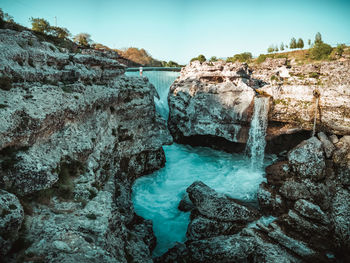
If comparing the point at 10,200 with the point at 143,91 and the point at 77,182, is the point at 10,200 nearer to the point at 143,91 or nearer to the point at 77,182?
the point at 77,182

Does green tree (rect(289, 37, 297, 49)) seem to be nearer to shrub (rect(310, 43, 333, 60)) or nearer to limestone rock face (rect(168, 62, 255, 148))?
shrub (rect(310, 43, 333, 60))

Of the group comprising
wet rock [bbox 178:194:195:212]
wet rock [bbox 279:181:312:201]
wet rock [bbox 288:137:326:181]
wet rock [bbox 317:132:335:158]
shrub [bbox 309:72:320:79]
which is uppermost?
shrub [bbox 309:72:320:79]

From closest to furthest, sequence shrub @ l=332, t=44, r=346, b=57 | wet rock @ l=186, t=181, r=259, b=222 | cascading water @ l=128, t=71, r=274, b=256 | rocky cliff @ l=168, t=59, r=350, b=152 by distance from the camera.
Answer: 1. wet rock @ l=186, t=181, r=259, b=222
2. cascading water @ l=128, t=71, r=274, b=256
3. rocky cliff @ l=168, t=59, r=350, b=152
4. shrub @ l=332, t=44, r=346, b=57

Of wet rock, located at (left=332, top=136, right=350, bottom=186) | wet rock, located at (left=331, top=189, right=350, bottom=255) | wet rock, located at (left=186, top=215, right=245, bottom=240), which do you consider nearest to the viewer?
wet rock, located at (left=331, top=189, right=350, bottom=255)

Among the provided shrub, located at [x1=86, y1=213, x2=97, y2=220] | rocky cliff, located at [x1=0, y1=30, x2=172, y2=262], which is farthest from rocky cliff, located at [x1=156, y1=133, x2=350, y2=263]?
shrub, located at [x1=86, y1=213, x2=97, y2=220]

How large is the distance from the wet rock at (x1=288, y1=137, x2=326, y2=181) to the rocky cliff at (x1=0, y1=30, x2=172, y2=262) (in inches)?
451

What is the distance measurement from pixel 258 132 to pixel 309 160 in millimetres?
5889

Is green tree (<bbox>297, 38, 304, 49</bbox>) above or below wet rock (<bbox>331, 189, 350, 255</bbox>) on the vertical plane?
above

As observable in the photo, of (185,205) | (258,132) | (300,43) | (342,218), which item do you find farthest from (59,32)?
(300,43)

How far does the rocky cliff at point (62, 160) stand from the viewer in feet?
20.5

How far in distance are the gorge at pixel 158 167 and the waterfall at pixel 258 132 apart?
0.10m

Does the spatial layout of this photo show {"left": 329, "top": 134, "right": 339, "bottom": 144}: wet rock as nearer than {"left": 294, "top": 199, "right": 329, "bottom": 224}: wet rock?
No

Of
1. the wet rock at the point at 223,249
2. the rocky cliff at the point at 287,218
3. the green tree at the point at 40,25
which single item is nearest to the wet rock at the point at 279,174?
the rocky cliff at the point at 287,218

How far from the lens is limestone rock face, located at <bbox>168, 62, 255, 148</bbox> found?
20.7 meters
